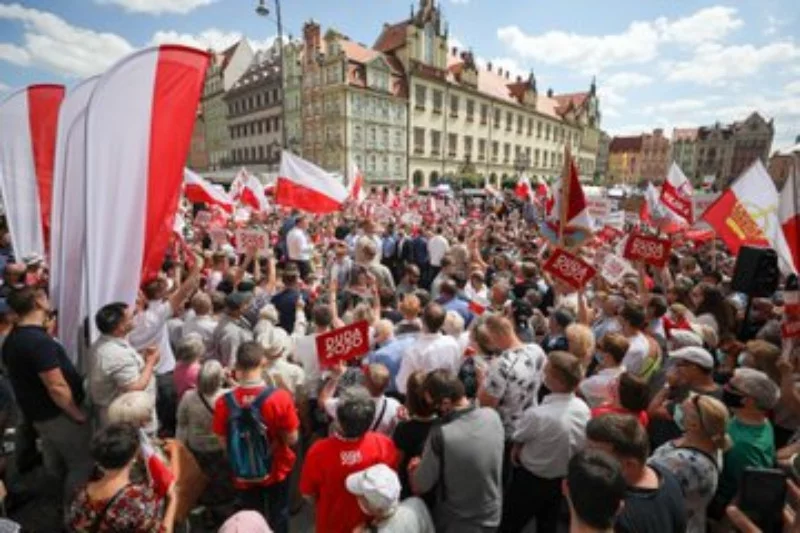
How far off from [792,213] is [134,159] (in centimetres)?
567

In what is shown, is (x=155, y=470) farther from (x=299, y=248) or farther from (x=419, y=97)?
(x=419, y=97)

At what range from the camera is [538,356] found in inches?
127

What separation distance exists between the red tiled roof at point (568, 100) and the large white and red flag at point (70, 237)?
3245 inches

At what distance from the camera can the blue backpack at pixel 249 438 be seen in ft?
9.07

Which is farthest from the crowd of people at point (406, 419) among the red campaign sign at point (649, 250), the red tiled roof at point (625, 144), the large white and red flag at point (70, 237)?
the red tiled roof at point (625, 144)

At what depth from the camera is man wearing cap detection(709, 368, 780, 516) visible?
2.57m

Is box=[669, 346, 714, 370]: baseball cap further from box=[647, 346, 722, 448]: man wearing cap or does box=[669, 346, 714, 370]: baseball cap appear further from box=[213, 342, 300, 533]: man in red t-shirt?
box=[213, 342, 300, 533]: man in red t-shirt

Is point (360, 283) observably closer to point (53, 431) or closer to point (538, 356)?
point (538, 356)

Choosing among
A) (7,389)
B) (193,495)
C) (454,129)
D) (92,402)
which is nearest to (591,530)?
(193,495)

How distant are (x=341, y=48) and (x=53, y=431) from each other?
4572cm

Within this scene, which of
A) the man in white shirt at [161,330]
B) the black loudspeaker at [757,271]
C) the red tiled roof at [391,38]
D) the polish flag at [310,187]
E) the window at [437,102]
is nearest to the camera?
the man in white shirt at [161,330]

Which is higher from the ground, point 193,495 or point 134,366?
point 134,366

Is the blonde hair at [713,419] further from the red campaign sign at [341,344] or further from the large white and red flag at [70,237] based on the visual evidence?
the large white and red flag at [70,237]

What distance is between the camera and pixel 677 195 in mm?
9148
